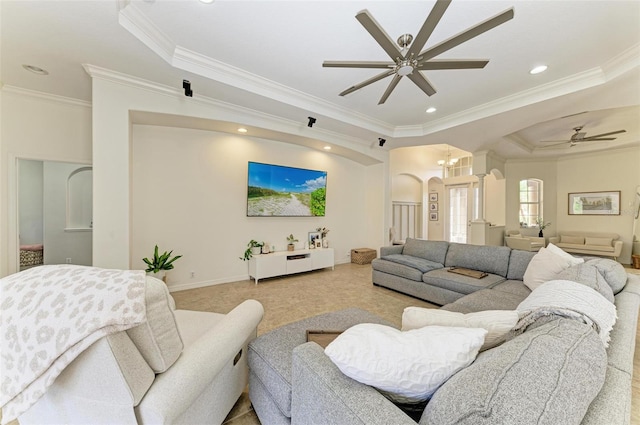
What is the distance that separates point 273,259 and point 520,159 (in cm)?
737

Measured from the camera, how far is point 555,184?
6809 mm

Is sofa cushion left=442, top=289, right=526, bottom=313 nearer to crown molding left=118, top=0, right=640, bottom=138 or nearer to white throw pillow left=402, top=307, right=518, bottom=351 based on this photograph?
white throw pillow left=402, top=307, right=518, bottom=351

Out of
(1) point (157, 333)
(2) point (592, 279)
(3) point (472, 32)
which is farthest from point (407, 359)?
(3) point (472, 32)

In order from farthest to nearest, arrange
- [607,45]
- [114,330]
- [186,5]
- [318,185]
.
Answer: [318,185] → [607,45] → [186,5] → [114,330]

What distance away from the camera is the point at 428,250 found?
12.4ft

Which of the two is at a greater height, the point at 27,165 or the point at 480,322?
the point at 27,165

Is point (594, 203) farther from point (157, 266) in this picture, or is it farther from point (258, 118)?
point (157, 266)

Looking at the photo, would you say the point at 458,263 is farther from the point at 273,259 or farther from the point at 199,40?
the point at 199,40

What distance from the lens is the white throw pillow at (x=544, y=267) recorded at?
7.63 feet

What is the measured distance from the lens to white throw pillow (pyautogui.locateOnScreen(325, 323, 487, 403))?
2.53 feet

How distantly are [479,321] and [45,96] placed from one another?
525 cm

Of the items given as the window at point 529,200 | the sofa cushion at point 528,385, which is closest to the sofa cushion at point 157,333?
the sofa cushion at point 528,385

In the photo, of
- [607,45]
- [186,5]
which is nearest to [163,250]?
[186,5]

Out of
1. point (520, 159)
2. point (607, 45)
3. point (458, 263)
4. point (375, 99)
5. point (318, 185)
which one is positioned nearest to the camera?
point (607, 45)
